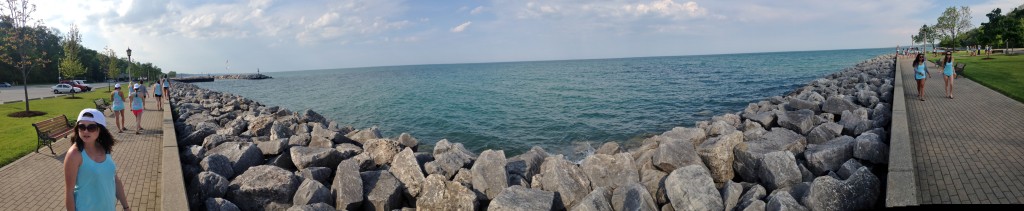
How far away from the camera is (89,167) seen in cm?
411

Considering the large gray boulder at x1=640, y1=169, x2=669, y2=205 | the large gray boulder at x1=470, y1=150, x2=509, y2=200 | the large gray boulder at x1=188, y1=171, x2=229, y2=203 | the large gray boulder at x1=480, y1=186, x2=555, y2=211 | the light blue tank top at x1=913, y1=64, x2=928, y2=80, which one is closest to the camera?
the large gray boulder at x1=480, y1=186, x2=555, y2=211

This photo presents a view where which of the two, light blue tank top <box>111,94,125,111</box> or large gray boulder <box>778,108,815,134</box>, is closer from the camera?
large gray boulder <box>778,108,815,134</box>

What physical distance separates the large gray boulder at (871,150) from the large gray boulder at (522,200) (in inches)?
194

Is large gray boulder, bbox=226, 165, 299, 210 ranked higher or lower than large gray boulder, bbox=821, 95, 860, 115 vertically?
lower

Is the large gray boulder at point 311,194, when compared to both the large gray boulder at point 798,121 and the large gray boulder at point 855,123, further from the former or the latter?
the large gray boulder at point 855,123

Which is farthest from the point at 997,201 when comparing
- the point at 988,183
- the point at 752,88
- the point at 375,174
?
the point at 752,88

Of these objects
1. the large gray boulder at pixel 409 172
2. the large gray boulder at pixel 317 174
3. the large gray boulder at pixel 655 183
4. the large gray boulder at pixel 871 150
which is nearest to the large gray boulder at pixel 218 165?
the large gray boulder at pixel 317 174

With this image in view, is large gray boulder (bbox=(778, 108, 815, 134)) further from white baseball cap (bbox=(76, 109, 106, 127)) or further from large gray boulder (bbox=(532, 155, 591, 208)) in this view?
white baseball cap (bbox=(76, 109, 106, 127))

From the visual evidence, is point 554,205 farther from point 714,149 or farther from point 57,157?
point 57,157

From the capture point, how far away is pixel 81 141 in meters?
4.05

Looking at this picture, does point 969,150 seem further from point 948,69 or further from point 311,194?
point 311,194

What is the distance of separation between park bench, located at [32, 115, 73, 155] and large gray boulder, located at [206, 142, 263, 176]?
447 cm

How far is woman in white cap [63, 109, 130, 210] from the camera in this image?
398 cm

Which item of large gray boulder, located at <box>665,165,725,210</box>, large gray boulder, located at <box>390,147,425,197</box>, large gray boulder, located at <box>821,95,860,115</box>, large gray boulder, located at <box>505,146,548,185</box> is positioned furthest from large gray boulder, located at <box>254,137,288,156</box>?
large gray boulder, located at <box>821,95,860,115</box>
